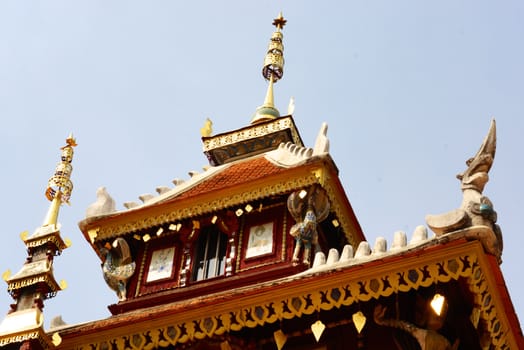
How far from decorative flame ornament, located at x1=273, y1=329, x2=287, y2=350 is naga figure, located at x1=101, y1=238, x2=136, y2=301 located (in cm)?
511

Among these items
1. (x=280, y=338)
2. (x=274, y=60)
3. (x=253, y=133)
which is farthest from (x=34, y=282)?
(x=274, y=60)

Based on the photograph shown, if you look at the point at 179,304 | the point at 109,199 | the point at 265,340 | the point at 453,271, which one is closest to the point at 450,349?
the point at 453,271

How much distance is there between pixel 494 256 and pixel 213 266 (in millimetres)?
6878

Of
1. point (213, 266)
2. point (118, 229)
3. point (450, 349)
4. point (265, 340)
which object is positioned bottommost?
point (450, 349)

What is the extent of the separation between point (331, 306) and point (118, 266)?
21.9 ft

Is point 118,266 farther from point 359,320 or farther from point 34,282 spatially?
point 359,320

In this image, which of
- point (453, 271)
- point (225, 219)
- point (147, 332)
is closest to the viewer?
point (453, 271)

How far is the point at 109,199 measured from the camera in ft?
75.0

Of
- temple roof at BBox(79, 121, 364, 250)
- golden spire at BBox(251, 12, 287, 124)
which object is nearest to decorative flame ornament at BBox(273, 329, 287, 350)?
temple roof at BBox(79, 121, 364, 250)

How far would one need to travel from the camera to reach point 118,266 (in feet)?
71.7

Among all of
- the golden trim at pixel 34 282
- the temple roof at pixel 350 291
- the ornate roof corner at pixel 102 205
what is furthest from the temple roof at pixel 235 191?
the temple roof at pixel 350 291

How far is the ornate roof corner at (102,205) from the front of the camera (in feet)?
73.8

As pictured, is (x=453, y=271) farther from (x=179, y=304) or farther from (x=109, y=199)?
(x=109, y=199)

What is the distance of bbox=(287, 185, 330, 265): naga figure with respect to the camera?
20.1 meters
